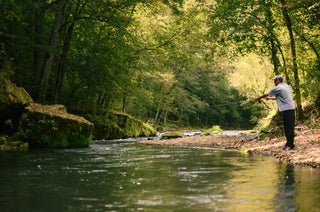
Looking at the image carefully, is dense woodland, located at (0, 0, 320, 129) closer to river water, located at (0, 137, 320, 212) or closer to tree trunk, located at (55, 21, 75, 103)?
tree trunk, located at (55, 21, 75, 103)

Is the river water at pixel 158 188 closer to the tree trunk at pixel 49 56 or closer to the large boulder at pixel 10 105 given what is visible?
the large boulder at pixel 10 105

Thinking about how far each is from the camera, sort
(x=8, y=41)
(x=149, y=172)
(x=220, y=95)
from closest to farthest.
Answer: (x=149, y=172), (x=8, y=41), (x=220, y=95)

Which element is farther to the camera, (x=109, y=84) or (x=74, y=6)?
(x=109, y=84)

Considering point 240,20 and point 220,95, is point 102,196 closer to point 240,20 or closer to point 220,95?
point 240,20

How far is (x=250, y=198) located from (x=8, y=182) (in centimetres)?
336

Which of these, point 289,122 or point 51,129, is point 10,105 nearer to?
point 51,129

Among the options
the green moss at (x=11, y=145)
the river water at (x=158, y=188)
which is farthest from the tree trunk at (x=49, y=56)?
the river water at (x=158, y=188)

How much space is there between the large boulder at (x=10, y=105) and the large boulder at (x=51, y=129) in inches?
15.1

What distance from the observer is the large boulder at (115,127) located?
17969 millimetres

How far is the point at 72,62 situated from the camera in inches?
684

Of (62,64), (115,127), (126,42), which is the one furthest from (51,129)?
(115,127)

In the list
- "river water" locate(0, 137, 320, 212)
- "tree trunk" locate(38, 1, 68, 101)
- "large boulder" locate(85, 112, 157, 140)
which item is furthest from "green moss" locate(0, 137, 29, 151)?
"large boulder" locate(85, 112, 157, 140)

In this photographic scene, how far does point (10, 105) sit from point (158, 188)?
8060mm

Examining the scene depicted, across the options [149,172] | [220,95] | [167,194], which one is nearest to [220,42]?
[149,172]
